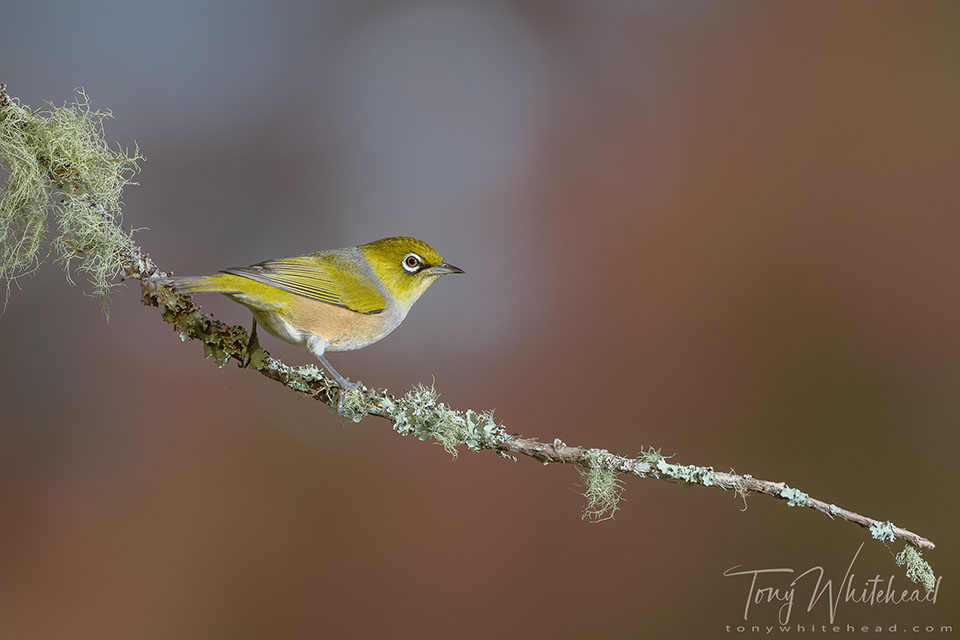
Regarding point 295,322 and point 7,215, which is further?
point 295,322

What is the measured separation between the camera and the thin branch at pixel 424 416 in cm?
142

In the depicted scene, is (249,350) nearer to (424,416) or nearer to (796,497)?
(424,416)

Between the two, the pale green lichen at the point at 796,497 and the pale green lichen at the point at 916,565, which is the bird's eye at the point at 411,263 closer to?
the pale green lichen at the point at 796,497

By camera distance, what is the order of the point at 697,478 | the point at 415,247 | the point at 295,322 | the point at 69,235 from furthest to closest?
the point at 415,247, the point at 295,322, the point at 697,478, the point at 69,235

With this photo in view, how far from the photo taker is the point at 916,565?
58.7 inches

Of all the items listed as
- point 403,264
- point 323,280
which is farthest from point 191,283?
point 403,264

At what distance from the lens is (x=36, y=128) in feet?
5.01

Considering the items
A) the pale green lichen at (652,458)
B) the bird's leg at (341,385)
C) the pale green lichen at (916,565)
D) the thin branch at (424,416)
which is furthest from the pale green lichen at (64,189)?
the pale green lichen at (916,565)

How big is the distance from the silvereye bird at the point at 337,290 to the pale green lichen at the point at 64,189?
0.22 metres

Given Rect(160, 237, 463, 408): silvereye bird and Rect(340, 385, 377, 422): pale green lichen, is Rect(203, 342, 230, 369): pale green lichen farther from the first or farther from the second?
Rect(340, 385, 377, 422): pale green lichen

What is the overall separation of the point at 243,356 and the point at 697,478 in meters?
0.99

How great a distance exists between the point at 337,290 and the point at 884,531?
4.42ft

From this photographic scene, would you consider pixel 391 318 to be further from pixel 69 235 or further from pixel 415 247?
pixel 69 235

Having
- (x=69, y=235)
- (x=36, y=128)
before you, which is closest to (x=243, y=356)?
(x=69, y=235)
